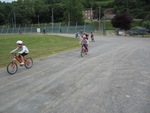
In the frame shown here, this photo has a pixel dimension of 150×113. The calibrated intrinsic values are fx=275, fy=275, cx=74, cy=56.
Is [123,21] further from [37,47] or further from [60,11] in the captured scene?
[60,11]

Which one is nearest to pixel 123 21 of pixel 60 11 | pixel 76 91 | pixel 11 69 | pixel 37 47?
pixel 37 47

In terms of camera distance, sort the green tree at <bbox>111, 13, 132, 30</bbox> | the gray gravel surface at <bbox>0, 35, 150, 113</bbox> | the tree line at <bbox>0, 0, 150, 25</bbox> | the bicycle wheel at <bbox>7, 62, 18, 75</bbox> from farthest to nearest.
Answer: the tree line at <bbox>0, 0, 150, 25</bbox> → the green tree at <bbox>111, 13, 132, 30</bbox> → the bicycle wheel at <bbox>7, 62, 18, 75</bbox> → the gray gravel surface at <bbox>0, 35, 150, 113</bbox>

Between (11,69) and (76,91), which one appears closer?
(76,91)

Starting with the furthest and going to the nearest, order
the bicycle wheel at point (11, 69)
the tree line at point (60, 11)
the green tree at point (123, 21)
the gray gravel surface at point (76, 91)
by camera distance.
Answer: the tree line at point (60, 11), the green tree at point (123, 21), the bicycle wheel at point (11, 69), the gray gravel surface at point (76, 91)

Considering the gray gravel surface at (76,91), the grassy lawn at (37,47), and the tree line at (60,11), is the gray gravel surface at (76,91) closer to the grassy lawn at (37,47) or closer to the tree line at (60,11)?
the grassy lawn at (37,47)

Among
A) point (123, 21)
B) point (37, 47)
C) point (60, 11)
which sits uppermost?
point (60, 11)

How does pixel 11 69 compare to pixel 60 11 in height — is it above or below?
below

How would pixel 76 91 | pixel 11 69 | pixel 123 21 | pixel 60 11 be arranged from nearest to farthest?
pixel 76 91, pixel 11 69, pixel 123 21, pixel 60 11

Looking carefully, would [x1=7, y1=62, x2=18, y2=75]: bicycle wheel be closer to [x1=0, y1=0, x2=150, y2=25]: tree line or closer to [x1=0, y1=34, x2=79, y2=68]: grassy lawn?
[x1=0, y1=34, x2=79, y2=68]: grassy lawn

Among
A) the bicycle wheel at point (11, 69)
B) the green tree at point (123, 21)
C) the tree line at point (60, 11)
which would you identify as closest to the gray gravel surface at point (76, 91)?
the bicycle wheel at point (11, 69)

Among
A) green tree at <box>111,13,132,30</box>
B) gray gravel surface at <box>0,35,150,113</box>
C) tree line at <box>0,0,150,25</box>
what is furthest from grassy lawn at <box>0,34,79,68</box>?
tree line at <box>0,0,150,25</box>

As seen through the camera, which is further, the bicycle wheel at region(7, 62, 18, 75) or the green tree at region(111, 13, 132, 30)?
the green tree at region(111, 13, 132, 30)

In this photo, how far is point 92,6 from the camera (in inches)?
7131

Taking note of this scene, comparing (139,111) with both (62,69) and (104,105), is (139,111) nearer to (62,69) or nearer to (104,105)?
(104,105)
